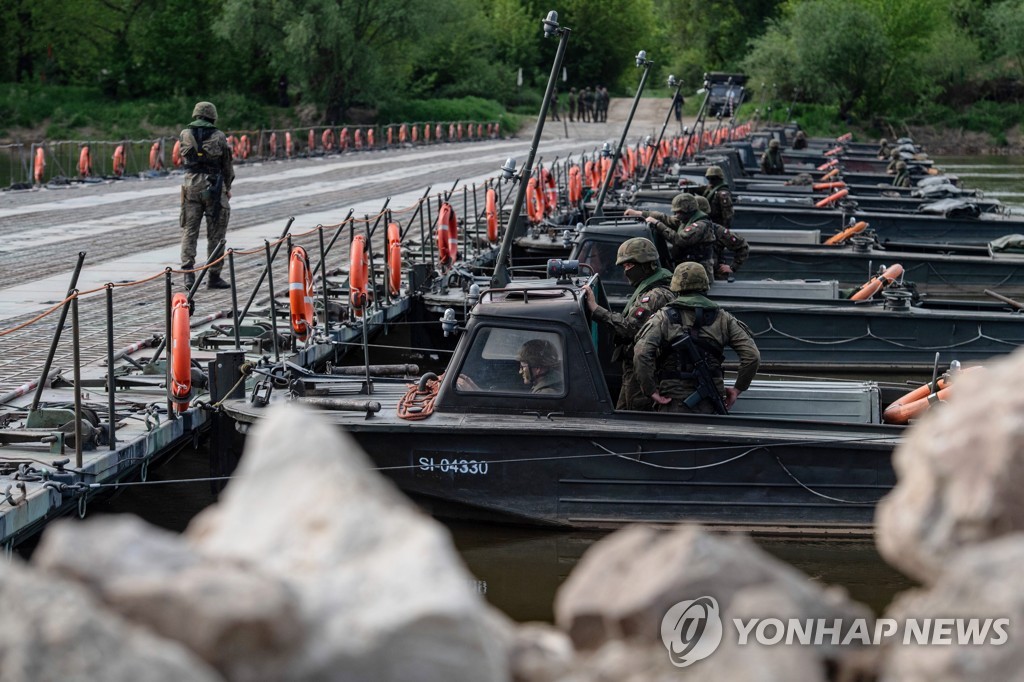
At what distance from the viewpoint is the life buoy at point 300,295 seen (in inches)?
571

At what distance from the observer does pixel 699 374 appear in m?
11.2

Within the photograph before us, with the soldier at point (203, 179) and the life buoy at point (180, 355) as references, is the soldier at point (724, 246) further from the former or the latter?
the life buoy at point (180, 355)

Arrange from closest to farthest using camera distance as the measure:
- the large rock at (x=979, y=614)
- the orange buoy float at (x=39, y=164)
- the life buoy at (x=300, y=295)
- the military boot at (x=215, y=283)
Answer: the large rock at (x=979, y=614), the life buoy at (x=300, y=295), the military boot at (x=215, y=283), the orange buoy float at (x=39, y=164)

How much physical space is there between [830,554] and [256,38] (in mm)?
55159

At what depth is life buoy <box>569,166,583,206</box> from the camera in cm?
2948

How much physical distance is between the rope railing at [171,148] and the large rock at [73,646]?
3357 centimetres

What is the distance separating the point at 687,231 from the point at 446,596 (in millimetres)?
14003

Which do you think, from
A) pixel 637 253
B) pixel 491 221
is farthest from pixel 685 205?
pixel 491 221

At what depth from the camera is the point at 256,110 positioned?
69250 mm

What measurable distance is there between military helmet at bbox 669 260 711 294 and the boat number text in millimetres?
1957

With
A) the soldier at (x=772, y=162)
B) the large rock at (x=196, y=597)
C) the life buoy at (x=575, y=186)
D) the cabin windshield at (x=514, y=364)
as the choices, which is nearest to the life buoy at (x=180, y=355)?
the cabin windshield at (x=514, y=364)

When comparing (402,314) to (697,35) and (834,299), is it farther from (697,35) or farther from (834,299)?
(697,35)

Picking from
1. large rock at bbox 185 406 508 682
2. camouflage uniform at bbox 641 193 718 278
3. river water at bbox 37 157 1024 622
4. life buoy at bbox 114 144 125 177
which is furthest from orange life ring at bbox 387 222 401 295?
life buoy at bbox 114 144 125 177

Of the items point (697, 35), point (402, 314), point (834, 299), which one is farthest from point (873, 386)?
point (697, 35)
